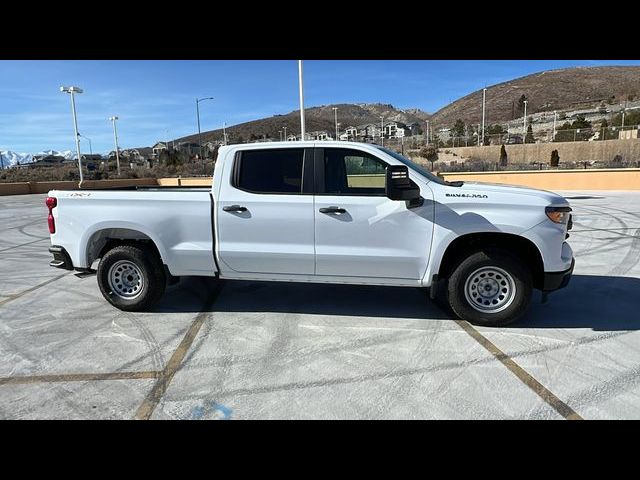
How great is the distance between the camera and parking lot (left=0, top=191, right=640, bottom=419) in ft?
9.86

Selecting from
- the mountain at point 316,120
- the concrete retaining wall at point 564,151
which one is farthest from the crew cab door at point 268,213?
the mountain at point 316,120

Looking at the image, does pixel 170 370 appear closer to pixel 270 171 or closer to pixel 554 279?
pixel 270 171

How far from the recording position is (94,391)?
10.6 feet

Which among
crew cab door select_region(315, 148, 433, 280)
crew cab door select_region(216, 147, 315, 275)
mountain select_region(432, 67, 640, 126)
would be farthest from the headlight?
mountain select_region(432, 67, 640, 126)

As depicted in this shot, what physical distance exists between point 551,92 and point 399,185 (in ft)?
400

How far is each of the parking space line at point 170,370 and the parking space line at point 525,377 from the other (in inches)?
115

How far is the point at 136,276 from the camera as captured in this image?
16.4 ft

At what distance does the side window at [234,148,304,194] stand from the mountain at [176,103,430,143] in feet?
280

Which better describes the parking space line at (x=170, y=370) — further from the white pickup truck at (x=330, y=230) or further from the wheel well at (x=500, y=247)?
the wheel well at (x=500, y=247)

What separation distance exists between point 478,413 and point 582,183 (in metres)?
24.1

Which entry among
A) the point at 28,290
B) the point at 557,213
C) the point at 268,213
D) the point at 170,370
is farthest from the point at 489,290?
the point at 28,290
